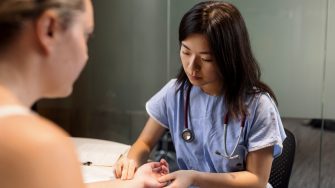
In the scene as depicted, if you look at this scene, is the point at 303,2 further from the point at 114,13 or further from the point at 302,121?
the point at 114,13

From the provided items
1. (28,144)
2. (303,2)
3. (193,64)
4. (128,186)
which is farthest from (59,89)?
(303,2)

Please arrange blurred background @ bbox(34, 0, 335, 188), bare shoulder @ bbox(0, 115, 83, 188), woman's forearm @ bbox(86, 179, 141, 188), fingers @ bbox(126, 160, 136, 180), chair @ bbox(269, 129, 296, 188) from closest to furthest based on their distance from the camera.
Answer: bare shoulder @ bbox(0, 115, 83, 188), woman's forearm @ bbox(86, 179, 141, 188), fingers @ bbox(126, 160, 136, 180), chair @ bbox(269, 129, 296, 188), blurred background @ bbox(34, 0, 335, 188)

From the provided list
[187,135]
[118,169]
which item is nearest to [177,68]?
[187,135]

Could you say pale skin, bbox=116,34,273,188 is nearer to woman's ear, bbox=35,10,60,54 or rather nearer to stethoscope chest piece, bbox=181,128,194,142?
stethoscope chest piece, bbox=181,128,194,142

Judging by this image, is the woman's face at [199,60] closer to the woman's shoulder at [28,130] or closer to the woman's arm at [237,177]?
the woman's arm at [237,177]

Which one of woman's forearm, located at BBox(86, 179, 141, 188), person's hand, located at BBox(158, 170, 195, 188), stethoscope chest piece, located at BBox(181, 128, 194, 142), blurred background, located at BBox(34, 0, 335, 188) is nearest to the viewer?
woman's forearm, located at BBox(86, 179, 141, 188)

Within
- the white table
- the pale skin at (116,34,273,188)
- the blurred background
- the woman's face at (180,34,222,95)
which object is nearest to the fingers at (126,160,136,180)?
the pale skin at (116,34,273,188)

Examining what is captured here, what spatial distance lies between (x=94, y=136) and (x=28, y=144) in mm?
2675

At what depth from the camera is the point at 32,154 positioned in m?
0.58

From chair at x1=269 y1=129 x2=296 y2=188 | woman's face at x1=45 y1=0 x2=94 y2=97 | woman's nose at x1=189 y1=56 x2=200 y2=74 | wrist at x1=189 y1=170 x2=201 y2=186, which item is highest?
woman's face at x1=45 y1=0 x2=94 y2=97

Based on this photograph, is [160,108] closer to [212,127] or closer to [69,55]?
[212,127]

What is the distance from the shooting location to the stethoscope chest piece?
152cm

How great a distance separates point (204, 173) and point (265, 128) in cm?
26

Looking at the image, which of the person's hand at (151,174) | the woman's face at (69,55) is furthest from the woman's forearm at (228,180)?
the woman's face at (69,55)
